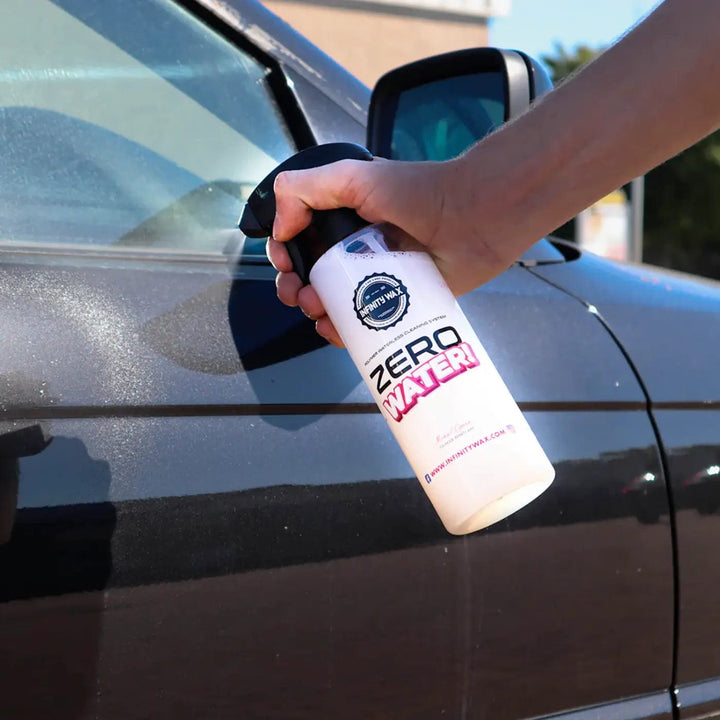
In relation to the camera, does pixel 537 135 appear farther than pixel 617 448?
No

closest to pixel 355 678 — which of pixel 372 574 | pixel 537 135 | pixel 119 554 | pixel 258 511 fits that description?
pixel 372 574

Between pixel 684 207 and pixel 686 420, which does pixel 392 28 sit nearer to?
pixel 684 207

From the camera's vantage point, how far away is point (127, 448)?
120 cm

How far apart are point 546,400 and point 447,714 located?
51 centimetres

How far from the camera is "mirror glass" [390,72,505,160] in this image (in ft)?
5.75

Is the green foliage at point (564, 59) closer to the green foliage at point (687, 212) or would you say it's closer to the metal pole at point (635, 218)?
the green foliage at point (687, 212)

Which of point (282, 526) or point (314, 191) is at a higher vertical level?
point (314, 191)

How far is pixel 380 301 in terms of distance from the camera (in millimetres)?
1155

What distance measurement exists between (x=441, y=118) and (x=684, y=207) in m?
21.8

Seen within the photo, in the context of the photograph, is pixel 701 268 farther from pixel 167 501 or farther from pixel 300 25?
pixel 167 501

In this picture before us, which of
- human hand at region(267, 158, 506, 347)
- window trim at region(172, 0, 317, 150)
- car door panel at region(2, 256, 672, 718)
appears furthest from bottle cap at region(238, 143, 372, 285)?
window trim at region(172, 0, 317, 150)

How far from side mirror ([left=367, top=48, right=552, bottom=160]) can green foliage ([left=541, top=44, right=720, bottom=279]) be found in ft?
69.0

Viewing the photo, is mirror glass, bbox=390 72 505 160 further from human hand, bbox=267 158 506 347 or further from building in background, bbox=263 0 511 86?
building in background, bbox=263 0 511 86

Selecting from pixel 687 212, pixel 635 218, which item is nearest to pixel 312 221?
pixel 635 218
